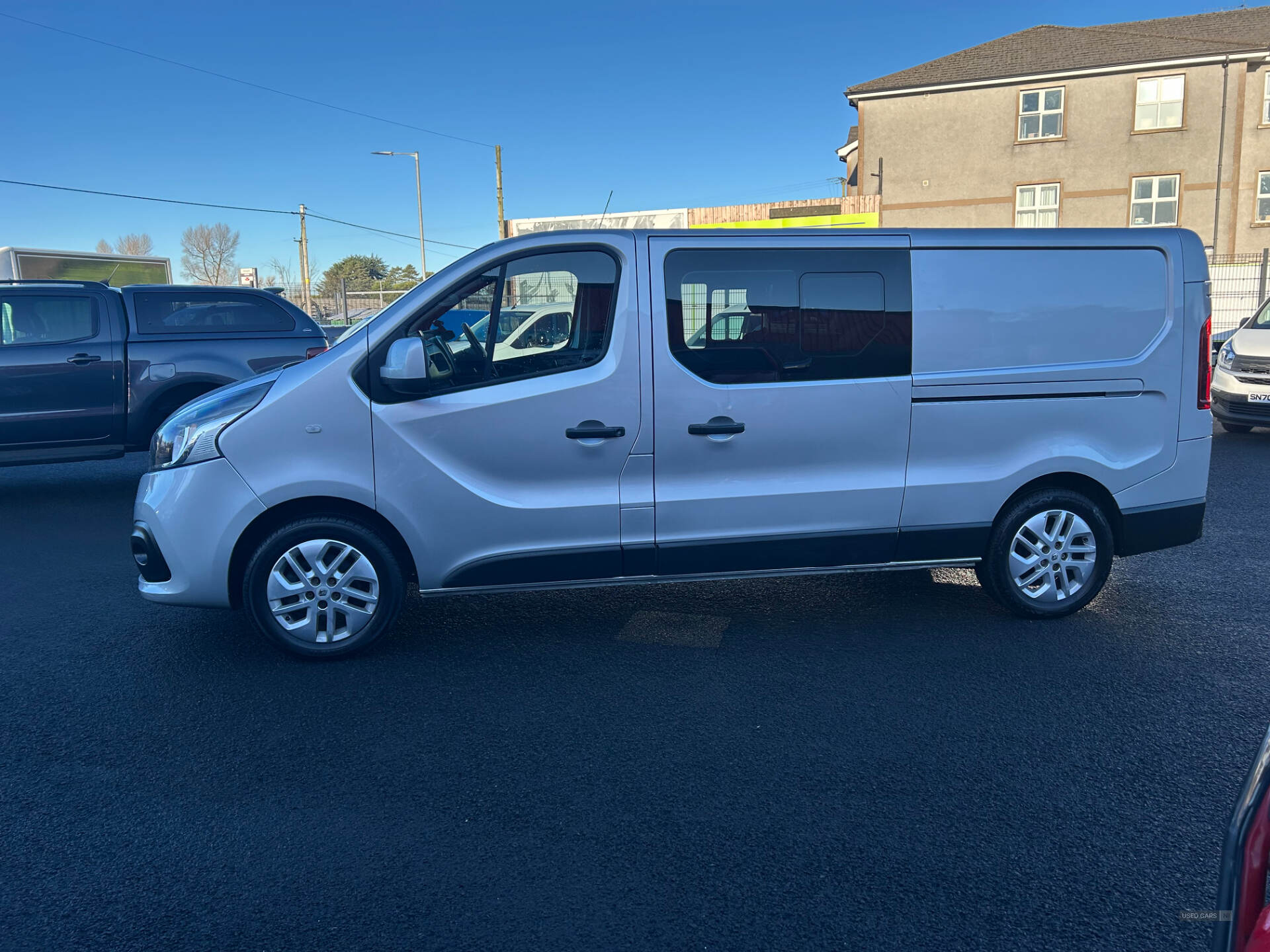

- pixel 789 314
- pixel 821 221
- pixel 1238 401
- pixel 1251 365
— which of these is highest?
pixel 821 221

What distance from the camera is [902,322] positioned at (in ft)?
15.5

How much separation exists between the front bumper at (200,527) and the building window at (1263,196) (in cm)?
3224

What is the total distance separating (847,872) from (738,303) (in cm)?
267

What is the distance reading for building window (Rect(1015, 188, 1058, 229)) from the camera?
29531 mm

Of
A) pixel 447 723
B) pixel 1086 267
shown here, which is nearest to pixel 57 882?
pixel 447 723

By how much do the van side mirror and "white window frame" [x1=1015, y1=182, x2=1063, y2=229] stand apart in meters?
28.4

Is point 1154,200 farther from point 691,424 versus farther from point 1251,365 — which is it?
point 691,424

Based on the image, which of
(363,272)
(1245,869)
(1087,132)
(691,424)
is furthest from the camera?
(363,272)

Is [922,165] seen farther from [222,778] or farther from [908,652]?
[222,778]

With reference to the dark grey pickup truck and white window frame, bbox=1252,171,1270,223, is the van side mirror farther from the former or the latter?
white window frame, bbox=1252,171,1270,223

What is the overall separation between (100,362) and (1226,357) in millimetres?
12189

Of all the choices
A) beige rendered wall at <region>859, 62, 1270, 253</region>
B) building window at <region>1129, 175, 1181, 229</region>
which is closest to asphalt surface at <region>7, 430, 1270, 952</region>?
beige rendered wall at <region>859, 62, 1270, 253</region>

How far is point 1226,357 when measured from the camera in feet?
37.7

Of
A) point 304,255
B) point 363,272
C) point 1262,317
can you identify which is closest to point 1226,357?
point 1262,317
